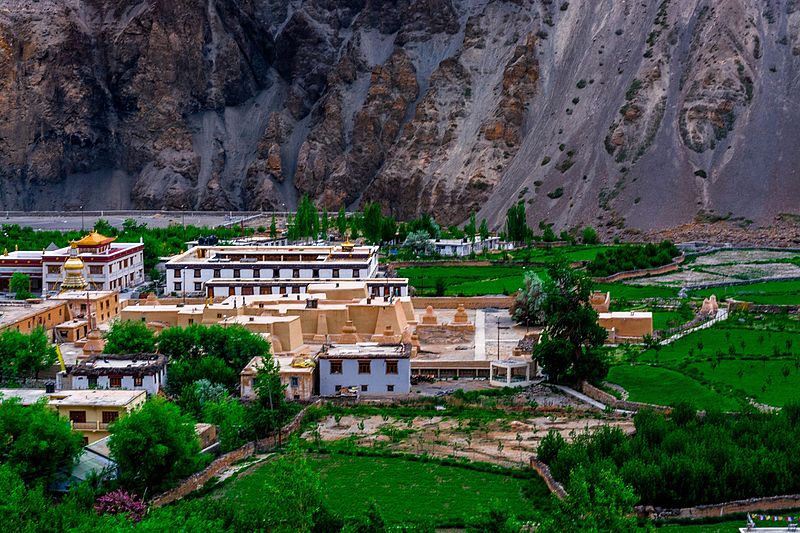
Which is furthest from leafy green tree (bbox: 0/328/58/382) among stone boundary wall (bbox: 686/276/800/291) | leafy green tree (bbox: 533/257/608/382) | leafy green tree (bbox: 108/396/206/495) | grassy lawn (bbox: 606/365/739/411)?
stone boundary wall (bbox: 686/276/800/291)

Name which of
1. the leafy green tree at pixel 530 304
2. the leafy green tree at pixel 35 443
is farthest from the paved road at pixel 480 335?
the leafy green tree at pixel 35 443

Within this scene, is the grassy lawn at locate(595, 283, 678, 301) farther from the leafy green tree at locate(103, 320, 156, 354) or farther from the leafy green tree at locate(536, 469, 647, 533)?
the leafy green tree at locate(536, 469, 647, 533)

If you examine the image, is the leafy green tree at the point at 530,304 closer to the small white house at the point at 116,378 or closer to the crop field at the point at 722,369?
the crop field at the point at 722,369

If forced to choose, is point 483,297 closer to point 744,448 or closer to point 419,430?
point 419,430

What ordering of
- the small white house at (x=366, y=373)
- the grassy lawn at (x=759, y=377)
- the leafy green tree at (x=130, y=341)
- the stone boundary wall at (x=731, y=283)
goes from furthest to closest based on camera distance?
the stone boundary wall at (x=731, y=283) < the leafy green tree at (x=130, y=341) < the small white house at (x=366, y=373) < the grassy lawn at (x=759, y=377)

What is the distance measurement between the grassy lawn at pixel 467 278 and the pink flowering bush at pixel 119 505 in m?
46.5

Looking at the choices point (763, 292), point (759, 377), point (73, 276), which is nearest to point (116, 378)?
point (73, 276)

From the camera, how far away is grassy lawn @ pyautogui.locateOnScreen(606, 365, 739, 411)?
1845 inches

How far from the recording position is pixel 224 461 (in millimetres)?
40312

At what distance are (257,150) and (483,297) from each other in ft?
278

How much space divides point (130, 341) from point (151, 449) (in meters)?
17.6

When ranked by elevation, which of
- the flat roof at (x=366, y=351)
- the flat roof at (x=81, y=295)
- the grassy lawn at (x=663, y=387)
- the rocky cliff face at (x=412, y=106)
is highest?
the rocky cliff face at (x=412, y=106)

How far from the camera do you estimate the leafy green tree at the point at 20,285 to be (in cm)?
7466

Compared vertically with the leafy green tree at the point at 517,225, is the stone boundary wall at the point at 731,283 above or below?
below
